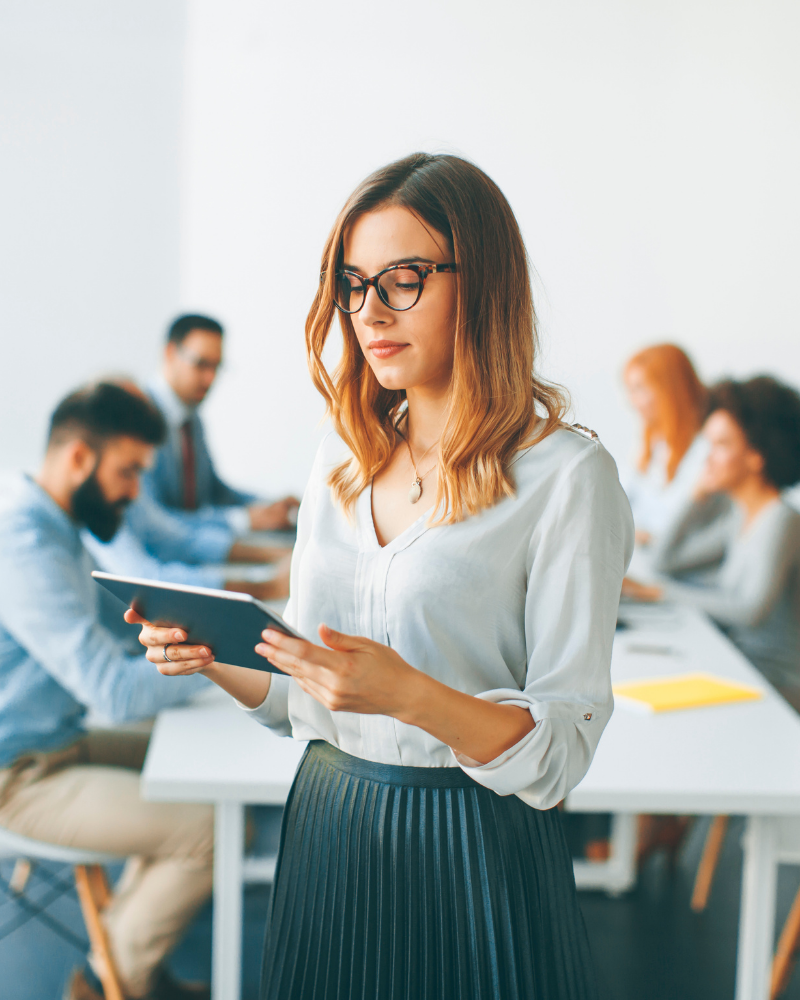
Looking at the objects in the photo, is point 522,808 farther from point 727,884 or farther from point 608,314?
point 608,314

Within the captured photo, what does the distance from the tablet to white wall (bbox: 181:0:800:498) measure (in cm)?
410

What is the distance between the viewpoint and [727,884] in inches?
105

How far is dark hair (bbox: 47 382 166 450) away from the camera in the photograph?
6.69 ft

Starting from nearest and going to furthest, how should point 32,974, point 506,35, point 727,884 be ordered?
point 32,974, point 727,884, point 506,35

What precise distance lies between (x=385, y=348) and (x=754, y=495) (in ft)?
7.34

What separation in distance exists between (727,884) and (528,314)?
2.27m

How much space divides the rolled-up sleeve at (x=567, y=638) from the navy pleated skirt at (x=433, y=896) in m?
0.12

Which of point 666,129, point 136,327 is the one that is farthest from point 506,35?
point 136,327

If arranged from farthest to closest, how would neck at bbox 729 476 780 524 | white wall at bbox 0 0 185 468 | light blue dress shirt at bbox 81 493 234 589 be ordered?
white wall at bbox 0 0 185 468, light blue dress shirt at bbox 81 493 234 589, neck at bbox 729 476 780 524

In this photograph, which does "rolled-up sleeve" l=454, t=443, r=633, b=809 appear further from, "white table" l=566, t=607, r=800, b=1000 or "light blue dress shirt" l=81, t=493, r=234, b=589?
"light blue dress shirt" l=81, t=493, r=234, b=589

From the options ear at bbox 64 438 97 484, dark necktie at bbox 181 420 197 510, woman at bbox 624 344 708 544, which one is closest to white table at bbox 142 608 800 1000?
ear at bbox 64 438 97 484

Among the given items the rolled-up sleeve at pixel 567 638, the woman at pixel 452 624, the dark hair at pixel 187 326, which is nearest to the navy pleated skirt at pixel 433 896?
the woman at pixel 452 624

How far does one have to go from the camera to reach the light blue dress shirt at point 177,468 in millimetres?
3611

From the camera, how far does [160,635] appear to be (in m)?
0.99
